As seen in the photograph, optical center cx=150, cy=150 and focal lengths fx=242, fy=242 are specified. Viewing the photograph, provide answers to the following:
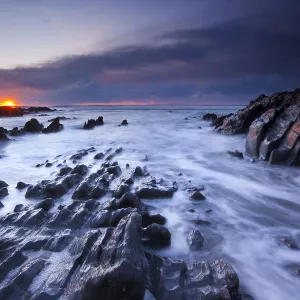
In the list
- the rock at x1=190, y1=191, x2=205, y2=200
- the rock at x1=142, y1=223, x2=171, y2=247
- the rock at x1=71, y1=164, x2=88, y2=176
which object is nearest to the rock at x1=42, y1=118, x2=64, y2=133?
the rock at x1=71, y1=164, x2=88, y2=176

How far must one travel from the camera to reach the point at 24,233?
11.8 ft

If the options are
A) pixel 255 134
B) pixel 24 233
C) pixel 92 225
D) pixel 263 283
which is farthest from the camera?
pixel 255 134

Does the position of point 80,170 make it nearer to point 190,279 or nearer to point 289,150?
point 190,279

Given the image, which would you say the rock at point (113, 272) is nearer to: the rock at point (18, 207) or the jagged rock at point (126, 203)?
the jagged rock at point (126, 203)

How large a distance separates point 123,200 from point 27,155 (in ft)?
25.1

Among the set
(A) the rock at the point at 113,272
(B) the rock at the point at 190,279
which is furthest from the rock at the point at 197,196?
(A) the rock at the point at 113,272

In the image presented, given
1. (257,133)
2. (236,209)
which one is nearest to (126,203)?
(236,209)

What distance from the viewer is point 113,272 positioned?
223 cm

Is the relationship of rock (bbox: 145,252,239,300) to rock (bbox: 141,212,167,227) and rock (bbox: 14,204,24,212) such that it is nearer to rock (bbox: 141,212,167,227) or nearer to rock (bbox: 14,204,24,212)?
rock (bbox: 141,212,167,227)

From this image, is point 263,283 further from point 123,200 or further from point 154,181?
point 154,181

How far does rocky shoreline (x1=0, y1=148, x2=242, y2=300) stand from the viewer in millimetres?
2316

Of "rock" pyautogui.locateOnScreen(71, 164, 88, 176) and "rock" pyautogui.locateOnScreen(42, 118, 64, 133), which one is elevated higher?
"rock" pyautogui.locateOnScreen(71, 164, 88, 176)

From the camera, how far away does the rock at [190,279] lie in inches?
97.3

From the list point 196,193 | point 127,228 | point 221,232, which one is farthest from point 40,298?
point 196,193
